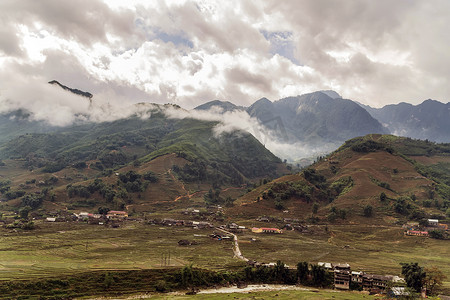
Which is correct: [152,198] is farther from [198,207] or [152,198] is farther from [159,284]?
[159,284]

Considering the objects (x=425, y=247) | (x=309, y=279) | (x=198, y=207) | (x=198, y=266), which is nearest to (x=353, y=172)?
(x=425, y=247)

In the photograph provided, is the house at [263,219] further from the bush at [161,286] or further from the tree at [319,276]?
the bush at [161,286]

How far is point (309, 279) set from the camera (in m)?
72.2

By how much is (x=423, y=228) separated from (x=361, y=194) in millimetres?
35228

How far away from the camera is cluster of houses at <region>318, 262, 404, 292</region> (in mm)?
66750

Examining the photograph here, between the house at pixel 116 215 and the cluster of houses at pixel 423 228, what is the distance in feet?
419

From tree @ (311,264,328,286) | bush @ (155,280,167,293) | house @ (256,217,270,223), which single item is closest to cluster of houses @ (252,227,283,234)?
house @ (256,217,270,223)

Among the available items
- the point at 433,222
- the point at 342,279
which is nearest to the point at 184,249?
the point at 342,279

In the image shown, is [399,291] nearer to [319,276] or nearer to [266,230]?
[319,276]

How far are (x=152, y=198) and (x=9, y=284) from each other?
121m

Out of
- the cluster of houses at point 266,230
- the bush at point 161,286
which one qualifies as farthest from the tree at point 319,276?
the cluster of houses at point 266,230

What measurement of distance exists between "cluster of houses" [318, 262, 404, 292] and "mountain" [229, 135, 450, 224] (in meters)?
69.6

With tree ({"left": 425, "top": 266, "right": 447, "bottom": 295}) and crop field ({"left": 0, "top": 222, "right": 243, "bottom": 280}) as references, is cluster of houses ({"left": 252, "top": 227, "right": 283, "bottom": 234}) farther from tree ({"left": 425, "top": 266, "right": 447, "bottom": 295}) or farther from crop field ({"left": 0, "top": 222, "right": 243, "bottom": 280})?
tree ({"left": 425, "top": 266, "right": 447, "bottom": 295})

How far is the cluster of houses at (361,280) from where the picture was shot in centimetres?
6675
